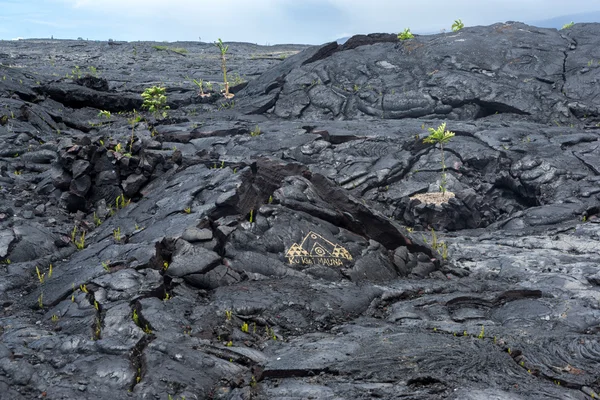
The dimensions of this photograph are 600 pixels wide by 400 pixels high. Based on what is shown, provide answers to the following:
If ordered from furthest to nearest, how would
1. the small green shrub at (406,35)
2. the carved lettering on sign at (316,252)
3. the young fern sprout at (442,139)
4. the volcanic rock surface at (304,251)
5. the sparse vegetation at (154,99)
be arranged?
the small green shrub at (406,35)
the sparse vegetation at (154,99)
the young fern sprout at (442,139)
the carved lettering on sign at (316,252)
the volcanic rock surface at (304,251)

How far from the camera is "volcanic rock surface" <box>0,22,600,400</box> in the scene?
7191mm

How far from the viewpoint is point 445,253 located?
13688mm

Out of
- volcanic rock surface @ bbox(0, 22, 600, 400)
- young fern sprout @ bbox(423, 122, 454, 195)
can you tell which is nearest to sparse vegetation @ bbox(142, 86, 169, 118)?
volcanic rock surface @ bbox(0, 22, 600, 400)

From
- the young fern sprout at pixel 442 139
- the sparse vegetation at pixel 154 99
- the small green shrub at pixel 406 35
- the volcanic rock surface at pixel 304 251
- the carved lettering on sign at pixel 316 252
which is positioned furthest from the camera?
the small green shrub at pixel 406 35

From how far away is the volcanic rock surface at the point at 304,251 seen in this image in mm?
7191

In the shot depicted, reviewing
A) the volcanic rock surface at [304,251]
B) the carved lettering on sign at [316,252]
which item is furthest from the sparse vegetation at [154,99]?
the carved lettering on sign at [316,252]

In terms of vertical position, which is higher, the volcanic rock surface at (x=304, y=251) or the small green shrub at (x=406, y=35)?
the small green shrub at (x=406, y=35)

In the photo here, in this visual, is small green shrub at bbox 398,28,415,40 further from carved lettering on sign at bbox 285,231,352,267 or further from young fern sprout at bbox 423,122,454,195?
carved lettering on sign at bbox 285,231,352,267

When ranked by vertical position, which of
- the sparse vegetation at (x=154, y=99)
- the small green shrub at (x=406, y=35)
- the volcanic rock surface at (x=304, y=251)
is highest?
the small green shrub at (x=406, y=35)

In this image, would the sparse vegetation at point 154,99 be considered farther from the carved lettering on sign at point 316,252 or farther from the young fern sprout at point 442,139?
the carved lettering on sign at point 316,252

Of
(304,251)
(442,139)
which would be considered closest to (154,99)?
(442,139)

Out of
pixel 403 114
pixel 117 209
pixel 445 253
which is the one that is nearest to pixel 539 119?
pixel 403 114

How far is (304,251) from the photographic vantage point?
11.1m

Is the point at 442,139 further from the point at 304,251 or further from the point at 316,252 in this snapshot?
the point at 304,251
